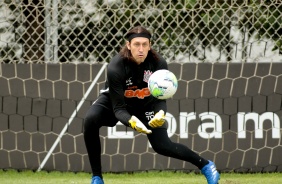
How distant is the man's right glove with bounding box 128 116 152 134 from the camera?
6.29 meters

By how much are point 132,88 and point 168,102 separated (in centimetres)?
180

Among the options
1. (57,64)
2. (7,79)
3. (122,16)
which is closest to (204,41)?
(122,16)

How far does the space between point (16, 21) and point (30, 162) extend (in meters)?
1.63

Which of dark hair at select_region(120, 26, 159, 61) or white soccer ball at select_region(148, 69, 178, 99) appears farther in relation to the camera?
dark hair at select_region(120, 26, 159, 61)

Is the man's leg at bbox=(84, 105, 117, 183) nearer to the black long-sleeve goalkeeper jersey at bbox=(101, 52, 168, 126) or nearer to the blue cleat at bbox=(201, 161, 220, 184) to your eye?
the black long-sleeve goalkeeper jersey at bbox=(101, 52, 168, 126)

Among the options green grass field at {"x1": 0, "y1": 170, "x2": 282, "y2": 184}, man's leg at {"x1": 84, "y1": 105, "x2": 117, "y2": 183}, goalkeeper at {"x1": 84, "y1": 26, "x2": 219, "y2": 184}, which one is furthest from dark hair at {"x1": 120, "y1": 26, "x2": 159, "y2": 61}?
green grass field at {"x1": 0, "y1": 170, "x2": 282, "y2": 184}

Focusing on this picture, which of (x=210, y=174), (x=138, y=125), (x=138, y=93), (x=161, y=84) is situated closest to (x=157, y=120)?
(x=138, y=125)

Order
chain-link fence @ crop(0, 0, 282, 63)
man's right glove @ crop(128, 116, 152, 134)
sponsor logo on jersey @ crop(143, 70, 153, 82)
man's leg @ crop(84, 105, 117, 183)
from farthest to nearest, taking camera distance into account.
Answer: chain-link fence @ crop(0, 0, 282, 63), man's leg @ crop(84, 105, 117, 183), sponsor logo on jersey @ crop(143, 70, 153, 82), man's right glove @ crop(128, 116, 152, 134)

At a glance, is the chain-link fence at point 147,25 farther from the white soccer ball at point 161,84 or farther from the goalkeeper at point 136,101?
the white soccer ball at point 161,84

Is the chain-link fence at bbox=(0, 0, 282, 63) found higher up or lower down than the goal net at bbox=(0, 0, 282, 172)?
higher up

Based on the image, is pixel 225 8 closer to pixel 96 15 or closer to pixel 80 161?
pixel 96 15

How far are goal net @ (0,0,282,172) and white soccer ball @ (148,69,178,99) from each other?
1986 mm

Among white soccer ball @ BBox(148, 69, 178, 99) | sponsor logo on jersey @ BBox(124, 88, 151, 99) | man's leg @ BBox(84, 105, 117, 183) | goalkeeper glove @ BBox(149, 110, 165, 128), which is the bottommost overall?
man's leg @ BBox(84, 105, 117, 183)

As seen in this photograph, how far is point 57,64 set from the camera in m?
8.47
